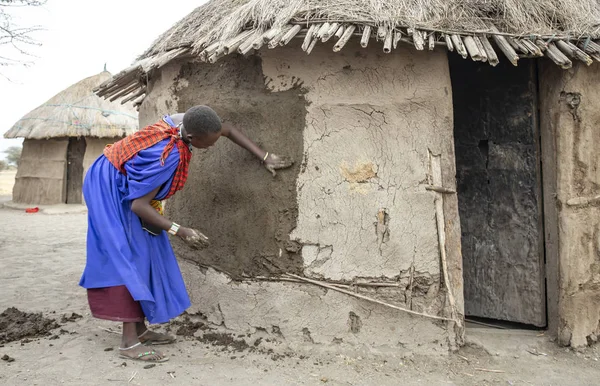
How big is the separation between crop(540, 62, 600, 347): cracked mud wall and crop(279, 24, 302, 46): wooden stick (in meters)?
1.82

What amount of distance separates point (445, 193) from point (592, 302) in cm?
131

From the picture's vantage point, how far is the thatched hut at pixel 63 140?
1221 cm

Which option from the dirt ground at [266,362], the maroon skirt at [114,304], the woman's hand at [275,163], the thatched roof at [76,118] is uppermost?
the thatched roof at [76,118]

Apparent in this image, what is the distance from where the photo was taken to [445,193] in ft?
10.9

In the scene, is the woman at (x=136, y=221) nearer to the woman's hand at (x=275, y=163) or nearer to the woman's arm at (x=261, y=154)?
the woman's arm at (x=261, y=154)

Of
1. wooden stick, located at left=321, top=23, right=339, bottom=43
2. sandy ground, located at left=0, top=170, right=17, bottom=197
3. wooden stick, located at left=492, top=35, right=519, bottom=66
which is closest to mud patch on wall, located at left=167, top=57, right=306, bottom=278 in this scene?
wooden stick, located at left=321, top=23, right=339, bottom=43

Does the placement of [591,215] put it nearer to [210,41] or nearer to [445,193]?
[445,193]

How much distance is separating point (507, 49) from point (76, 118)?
11568 mm

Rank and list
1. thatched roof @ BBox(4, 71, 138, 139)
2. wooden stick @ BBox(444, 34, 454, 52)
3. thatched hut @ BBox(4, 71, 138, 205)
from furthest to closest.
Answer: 1. thatched hut @ BBox(4, 71, 138, 205)
2. thatched roof @ BBox(4, 71, 138, 139)
3. wooden stick @ BBox(444, 34, 454, 52)

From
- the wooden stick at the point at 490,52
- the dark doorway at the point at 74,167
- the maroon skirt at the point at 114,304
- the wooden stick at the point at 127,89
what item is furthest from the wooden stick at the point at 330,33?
the dark doorway at the point at 74,167

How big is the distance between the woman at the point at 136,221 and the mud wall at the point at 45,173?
10.4 metres

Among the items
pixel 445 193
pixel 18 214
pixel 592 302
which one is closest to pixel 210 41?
pixel 445 193

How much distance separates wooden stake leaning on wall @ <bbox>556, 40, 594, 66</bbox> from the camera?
3066 millimetres

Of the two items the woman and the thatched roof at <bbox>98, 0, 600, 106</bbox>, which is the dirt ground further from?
the thatched roof at <bbox>98, 0, 600, 106</bbox>
